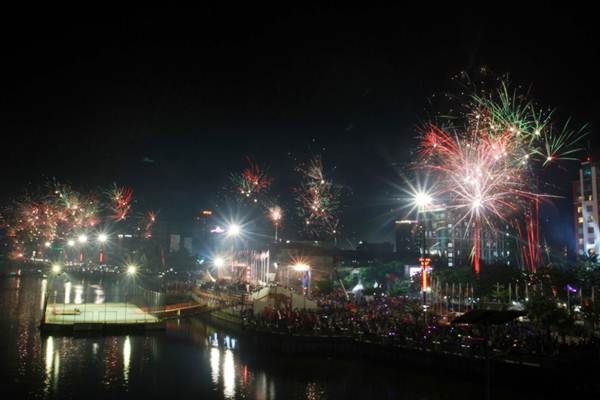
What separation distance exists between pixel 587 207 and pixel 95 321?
65500 millimetres

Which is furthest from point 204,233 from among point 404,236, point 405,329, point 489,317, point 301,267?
point 489,317

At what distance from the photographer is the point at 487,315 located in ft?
36.9

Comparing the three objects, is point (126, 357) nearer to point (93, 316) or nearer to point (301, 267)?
point (93, 316)

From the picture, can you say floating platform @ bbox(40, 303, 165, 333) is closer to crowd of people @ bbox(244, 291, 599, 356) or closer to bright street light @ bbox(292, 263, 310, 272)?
crowd of people @ bbox(244, 291, 599, 356)

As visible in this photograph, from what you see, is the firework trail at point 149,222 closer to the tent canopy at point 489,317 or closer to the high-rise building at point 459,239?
the high-rise building at point 459,239

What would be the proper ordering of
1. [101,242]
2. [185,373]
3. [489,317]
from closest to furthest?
1. [489,317]
2. [185,373]
3. [101,242]

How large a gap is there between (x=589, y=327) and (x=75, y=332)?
104 feet

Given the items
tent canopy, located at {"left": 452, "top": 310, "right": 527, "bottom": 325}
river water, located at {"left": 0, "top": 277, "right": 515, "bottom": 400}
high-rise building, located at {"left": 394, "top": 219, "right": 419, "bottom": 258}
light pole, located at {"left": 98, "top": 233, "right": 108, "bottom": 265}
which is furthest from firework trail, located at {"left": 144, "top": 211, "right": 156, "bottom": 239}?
tent canopy, located at {"left": 452, "top": 310, "right": 527, "bottom": 325}

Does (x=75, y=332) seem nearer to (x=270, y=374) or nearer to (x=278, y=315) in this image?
(x=278, y=315)

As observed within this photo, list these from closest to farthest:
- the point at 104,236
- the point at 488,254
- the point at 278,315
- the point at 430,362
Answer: the point at 430,362, the point at 278,315, the point at 488,254, the point at 104,236

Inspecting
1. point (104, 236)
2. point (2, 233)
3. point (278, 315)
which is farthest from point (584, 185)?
point (2, 233)

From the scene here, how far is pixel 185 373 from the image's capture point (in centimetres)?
2594

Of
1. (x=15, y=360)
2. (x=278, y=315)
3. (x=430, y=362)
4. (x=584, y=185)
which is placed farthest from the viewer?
(x=584, y=185)

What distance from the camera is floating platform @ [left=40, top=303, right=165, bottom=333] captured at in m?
35.2
